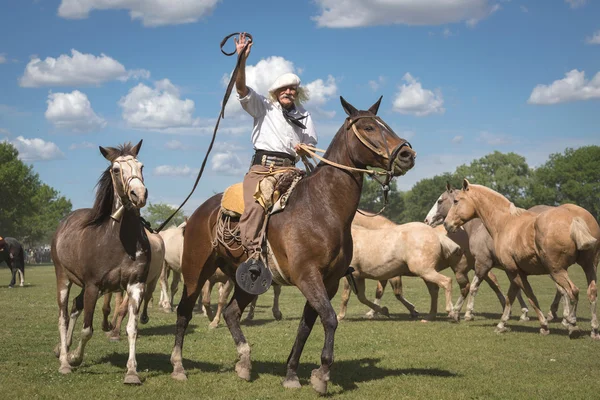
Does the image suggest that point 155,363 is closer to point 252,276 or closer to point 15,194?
point 252,276

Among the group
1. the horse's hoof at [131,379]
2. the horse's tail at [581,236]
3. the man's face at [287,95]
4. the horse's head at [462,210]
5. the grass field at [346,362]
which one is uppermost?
the man's face at [287,95]

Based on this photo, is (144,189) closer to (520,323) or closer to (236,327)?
(236,327)

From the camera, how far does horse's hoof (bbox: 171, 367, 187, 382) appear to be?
27.9 feet

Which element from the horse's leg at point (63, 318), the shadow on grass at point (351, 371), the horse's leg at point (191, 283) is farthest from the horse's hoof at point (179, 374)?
the horse's leg at point (63, 318)

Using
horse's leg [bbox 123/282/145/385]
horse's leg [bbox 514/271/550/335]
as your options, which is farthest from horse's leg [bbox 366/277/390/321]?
horse's leg [bbox 123/282/145/385]

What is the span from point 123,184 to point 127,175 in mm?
151

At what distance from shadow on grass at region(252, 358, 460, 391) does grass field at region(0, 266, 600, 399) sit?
0.6 inches

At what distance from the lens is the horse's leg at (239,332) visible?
8594 millimetres

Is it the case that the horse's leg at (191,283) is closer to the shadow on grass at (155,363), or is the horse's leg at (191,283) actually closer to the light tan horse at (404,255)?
the shadow on grass at (155,363)

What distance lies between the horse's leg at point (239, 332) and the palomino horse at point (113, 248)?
1.26 metres

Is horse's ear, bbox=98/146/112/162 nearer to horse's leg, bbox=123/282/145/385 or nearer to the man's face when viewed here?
horse's leg, bbox=123/282/145/385

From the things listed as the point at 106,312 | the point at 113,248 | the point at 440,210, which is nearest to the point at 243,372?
the point at 113,248

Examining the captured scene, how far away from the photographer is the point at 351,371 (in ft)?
30.3

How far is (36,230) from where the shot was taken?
3445 inches
